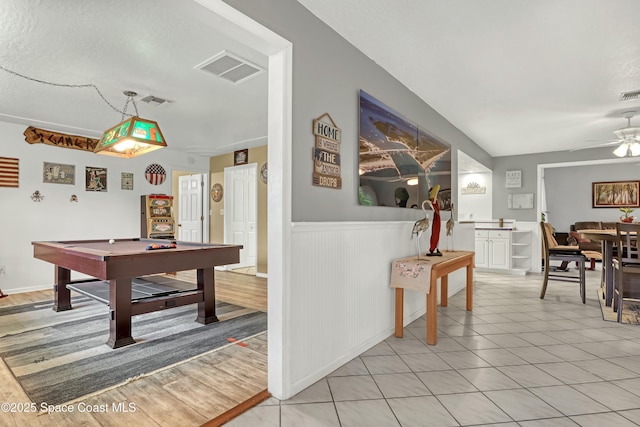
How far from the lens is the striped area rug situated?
2.17 m

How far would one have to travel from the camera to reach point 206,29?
2418 mm

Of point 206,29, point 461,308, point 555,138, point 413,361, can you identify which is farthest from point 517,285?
point 206,29

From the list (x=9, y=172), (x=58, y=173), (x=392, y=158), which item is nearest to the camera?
(x=392, y=158)

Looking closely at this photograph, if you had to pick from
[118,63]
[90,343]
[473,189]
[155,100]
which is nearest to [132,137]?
[118,63]

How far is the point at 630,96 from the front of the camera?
12.2 ft

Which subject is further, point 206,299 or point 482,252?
point 482,252

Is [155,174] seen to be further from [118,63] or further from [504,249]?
[504,249]

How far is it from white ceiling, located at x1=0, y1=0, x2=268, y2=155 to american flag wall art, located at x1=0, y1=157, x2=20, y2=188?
269mm

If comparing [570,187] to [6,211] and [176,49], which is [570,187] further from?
[6,211]

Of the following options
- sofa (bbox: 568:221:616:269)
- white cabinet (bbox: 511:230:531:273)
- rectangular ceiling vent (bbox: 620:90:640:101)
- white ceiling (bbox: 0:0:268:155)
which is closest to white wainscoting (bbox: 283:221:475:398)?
white ceiling (bbox: 0:0:268:155)

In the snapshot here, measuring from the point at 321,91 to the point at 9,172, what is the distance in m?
5.02

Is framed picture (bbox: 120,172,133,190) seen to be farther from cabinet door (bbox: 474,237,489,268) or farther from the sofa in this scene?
the sofa

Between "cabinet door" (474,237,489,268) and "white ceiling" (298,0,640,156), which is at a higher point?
"white ceiling" (298,0,640,156)

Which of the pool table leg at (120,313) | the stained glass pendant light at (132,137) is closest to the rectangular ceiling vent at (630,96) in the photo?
the stained glass pendant light at (132,137)
